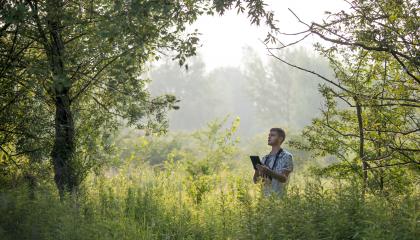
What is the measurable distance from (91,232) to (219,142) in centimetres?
786

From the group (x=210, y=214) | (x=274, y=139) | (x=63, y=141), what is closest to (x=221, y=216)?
(x=210, y=214)

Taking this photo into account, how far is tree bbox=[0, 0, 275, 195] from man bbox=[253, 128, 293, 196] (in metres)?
1.77

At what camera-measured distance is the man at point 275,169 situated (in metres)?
7.10

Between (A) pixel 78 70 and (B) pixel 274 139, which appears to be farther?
(A) pixel 78 70

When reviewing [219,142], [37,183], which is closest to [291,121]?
[219,142]

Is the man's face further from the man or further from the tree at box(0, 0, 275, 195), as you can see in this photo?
the tree at box(0, 0, 275, 195)

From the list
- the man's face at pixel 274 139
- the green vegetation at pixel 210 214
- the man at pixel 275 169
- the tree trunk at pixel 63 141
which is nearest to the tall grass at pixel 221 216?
the green vegetation at pixel 210 214

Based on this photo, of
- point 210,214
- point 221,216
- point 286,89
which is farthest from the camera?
point 286,89

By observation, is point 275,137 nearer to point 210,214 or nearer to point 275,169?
point 275,169

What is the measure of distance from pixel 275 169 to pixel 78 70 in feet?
11.6

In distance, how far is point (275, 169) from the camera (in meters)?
7.32

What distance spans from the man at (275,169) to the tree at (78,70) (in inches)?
69.6

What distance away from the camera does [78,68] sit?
800 cm

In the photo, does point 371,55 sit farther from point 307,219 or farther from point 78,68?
point 78,68
